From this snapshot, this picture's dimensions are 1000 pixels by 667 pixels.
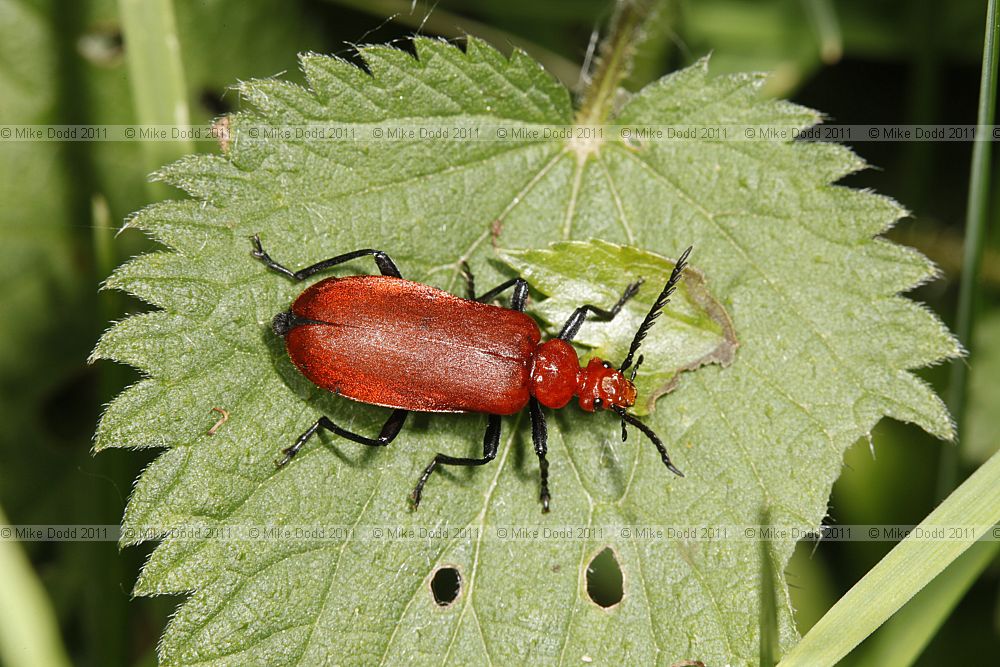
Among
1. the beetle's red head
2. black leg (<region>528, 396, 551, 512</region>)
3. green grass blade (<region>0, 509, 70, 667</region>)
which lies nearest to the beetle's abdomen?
black leg (<region>528, 396, 551, 512</region>)

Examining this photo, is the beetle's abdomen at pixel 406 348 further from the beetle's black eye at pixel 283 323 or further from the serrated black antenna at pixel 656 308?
the serrated black antenna at pixel 656 308

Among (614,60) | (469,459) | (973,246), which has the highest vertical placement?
(614,60)

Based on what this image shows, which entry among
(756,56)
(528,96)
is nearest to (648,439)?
(528,96)

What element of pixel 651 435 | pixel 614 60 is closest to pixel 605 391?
pixel 651 435

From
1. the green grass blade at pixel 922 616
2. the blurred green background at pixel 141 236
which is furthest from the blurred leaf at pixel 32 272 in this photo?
the green grass blade at pixel 922 616

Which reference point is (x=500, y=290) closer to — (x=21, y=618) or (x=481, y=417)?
(x=481, y=417)

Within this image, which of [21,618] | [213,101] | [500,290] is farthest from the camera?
[213,101]
